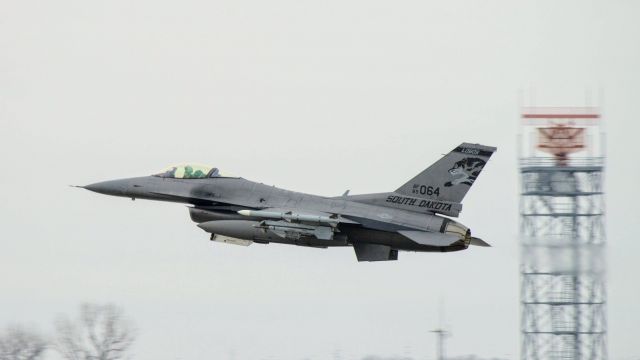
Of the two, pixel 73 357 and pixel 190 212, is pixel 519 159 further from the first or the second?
pixel 190 212

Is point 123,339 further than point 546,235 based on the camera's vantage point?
No

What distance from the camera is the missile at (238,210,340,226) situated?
48.2 m

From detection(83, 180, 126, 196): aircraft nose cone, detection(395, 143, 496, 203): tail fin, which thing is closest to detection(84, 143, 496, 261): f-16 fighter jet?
detection(395, 143, 496, 203): tail fin

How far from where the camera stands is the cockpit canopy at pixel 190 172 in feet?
169

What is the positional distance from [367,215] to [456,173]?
2.91 metres

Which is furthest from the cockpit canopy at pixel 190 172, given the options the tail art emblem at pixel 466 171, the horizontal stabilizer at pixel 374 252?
the tail art emblem at pixel 466 171

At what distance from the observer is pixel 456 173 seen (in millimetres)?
49219

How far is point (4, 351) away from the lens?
6331cm

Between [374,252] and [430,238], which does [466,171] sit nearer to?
[430,238]

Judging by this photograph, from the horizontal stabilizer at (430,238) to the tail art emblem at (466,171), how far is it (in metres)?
1.76

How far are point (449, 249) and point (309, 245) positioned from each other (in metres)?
4.17

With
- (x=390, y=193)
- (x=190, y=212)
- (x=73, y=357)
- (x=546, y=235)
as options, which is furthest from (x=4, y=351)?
(x=546, y=235)

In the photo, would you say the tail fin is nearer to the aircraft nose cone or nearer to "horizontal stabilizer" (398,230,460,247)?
"horizontal stabilizer" (398,230,460,247)

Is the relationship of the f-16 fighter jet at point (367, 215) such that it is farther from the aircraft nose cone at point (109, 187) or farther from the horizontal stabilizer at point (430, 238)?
the aircraft nose cone at point (109, 187)
